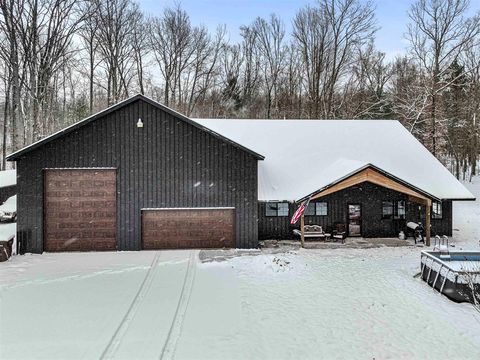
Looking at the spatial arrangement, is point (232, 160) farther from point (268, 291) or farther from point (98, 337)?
point (98, 337)

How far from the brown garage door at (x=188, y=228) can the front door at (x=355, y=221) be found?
17.8 ft

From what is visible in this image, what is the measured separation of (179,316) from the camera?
915 centimetres

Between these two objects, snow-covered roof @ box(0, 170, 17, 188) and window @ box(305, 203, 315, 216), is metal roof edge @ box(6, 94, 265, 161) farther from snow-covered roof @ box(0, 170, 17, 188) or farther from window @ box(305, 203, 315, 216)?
snow-covered roof @ box(0, 170, 17, 188)

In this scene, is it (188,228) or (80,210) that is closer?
(80,210)

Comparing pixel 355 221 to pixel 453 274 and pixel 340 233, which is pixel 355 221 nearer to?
pixel 340 233

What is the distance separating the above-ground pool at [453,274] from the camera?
1016 cm

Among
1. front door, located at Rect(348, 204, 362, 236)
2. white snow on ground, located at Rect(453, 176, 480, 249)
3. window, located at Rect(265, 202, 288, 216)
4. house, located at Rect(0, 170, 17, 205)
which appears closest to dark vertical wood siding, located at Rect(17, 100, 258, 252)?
window, located at Rect(265, 202, 288, 216)

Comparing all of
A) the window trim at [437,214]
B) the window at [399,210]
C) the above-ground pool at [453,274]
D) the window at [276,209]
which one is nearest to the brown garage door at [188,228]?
the window at [276,209]

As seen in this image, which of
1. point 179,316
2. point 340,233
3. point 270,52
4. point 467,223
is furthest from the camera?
point 270,52

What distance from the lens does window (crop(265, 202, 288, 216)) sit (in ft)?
55.8

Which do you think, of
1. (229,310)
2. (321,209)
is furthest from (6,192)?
(229,310)

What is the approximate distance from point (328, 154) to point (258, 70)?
902 inches

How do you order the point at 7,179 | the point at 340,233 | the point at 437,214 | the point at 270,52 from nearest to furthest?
the point at 340,233
the point at 437,214
the point at 7,179
the point at 270,52

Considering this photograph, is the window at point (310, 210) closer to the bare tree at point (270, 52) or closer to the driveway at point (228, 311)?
the driveway at point (228, 311)
